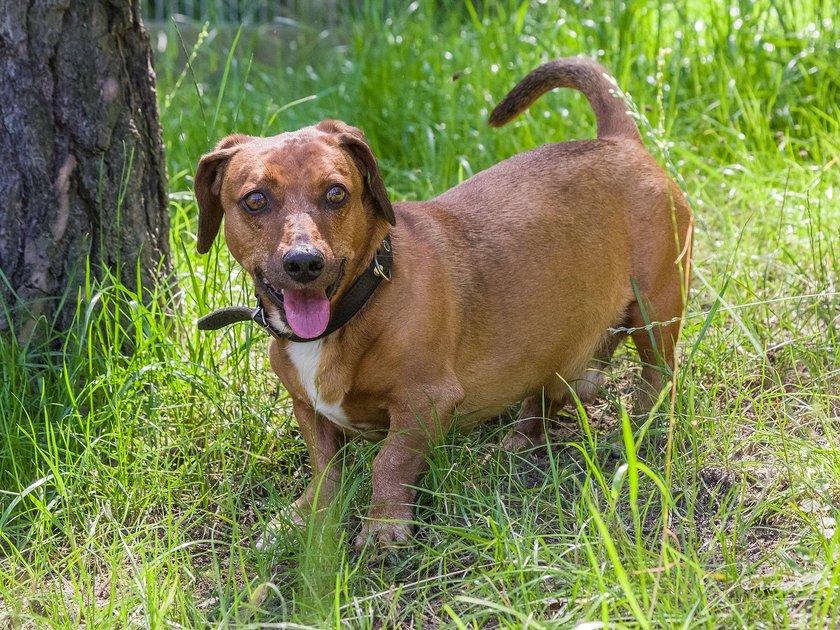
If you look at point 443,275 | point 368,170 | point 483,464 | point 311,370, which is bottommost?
point 483,464

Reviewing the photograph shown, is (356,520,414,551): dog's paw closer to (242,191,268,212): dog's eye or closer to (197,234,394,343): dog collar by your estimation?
(197,234,394,343): dog collar

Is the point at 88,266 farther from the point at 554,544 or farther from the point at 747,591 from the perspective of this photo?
the point at 747,591

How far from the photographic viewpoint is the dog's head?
2.78 m

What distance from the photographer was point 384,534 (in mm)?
2869

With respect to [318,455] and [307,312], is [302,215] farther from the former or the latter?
[318,455]

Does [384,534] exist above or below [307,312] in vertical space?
below

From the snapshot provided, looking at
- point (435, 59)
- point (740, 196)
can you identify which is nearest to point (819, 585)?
point (740, 196)

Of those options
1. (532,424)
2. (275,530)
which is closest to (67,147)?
(275,530)

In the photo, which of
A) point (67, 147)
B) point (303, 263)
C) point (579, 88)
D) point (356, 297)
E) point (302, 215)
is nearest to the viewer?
point (303, 263)

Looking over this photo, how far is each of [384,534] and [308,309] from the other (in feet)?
2.10

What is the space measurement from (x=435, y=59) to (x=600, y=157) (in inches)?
91.5

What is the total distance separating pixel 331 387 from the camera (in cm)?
301

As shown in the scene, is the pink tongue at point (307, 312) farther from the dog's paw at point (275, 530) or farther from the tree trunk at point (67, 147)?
the tree trunk at point (67, 147)

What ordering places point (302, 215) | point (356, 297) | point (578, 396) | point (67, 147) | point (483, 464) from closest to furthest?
point (302, 215)
point (356, 297)
point (483, 464)
point (67, 147)
point (578, 396)
